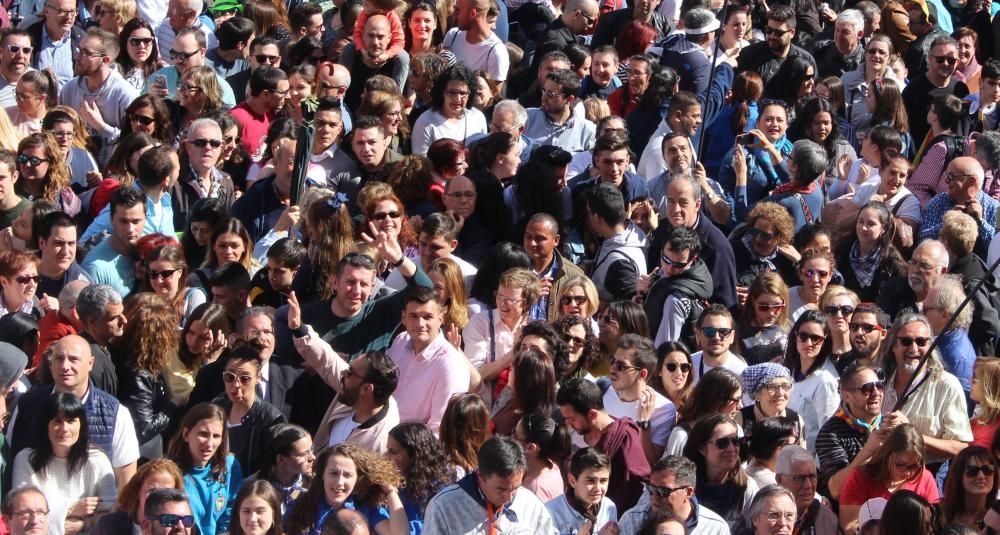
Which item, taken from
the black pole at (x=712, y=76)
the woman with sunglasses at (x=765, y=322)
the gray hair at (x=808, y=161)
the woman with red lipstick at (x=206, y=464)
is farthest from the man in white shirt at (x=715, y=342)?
the woman with red lipstick at (x=206, y=464)

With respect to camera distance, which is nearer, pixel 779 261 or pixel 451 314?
pixel 451 314

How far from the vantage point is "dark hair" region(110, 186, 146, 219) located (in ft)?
37.9

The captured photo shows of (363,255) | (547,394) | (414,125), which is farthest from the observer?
(414,125)

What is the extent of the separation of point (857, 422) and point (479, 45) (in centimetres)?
528

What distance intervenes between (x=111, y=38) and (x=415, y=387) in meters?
4.40

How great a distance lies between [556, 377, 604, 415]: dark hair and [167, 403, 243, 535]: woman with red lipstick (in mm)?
1546

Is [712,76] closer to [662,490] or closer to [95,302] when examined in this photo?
[95,302]

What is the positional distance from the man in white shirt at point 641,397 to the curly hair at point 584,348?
13.9 inches

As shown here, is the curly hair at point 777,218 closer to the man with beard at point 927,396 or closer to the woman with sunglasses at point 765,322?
the woman with sunglasses at point 765,322

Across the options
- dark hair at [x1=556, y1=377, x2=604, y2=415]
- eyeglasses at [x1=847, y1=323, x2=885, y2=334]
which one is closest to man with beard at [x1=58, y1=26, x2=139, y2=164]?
dark hair at [x1=556, y1=377, x2=604, y2=415]

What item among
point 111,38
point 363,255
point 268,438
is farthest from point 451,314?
point 111,38

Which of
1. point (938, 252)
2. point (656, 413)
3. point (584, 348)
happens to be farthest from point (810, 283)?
point (656, 413)

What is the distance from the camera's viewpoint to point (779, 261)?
12.3m

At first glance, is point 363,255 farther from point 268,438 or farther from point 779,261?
point 779,261
